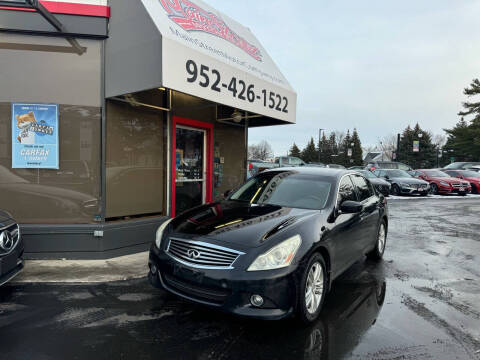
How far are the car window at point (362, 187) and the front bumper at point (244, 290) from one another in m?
2.50

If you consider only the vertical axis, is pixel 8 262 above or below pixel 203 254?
below

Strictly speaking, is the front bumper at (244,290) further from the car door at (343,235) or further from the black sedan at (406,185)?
the black sedan at (406,185)

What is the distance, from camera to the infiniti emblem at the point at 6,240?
11.6 feet

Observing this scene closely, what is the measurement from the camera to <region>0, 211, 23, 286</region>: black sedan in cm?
351

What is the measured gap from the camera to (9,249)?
11.9ft

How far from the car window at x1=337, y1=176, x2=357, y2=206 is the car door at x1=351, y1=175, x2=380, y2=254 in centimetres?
21

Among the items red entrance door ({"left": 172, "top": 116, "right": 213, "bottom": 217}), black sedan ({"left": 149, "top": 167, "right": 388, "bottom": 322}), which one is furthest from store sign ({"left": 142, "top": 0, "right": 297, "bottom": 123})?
black sedan ({"left": 149, "top": 167, "right": 388, "bottom": 322})

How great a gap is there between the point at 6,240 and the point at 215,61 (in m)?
3.96

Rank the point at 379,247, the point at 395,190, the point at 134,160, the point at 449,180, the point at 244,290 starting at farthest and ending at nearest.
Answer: the point at 449,180 → the point at 395,190 → the point at 134,160 → the point at 379,247 → the point at 244,290

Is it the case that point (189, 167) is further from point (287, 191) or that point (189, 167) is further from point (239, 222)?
point (239, 222)

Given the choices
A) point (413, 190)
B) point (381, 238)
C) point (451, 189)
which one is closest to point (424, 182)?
point (413, 190)

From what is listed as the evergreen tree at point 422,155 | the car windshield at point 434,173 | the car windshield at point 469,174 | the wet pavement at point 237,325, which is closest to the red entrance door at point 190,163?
the wet pavement at point 237,325

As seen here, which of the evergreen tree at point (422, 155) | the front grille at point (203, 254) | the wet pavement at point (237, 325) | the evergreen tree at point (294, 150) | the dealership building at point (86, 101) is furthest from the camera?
the evergreen tree at point (294, 150)

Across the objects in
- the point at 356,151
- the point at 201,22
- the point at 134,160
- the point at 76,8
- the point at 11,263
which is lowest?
the point at 11,263
